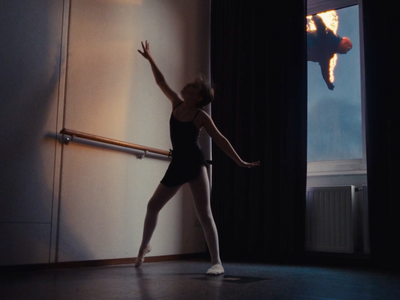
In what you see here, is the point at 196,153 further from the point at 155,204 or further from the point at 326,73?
the point at 326,73

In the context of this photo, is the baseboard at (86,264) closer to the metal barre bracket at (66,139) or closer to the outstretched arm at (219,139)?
the metal barre bracket at (66,139)

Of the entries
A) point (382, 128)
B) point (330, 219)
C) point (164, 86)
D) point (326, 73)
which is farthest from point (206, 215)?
point (326, 73)

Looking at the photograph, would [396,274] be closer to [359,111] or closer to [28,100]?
[359,111]

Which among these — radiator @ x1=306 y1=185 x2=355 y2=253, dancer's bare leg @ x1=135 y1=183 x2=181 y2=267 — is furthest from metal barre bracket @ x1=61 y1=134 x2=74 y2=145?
radiator @ x1=306 y1=185 x2=355 y2=253

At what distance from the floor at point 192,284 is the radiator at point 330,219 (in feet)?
1.73

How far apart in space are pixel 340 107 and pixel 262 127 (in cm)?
70

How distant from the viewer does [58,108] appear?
9.12 feet

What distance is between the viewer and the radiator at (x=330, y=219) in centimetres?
343

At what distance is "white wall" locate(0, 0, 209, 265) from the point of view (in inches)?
100

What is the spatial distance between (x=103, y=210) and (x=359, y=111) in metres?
2.26

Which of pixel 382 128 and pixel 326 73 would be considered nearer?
pixel 382 128

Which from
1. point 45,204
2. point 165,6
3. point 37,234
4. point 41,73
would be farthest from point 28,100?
point 165,6

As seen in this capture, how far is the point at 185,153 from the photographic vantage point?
102 inches

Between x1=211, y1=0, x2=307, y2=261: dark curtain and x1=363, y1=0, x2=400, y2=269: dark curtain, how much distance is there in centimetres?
53
